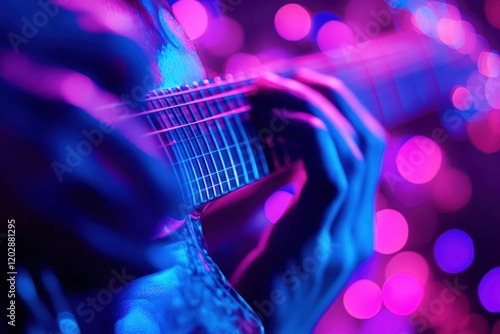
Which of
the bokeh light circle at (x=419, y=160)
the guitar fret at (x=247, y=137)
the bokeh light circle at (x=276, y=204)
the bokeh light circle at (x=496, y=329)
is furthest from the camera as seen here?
the bokeh light circle at (x=496, y=329)

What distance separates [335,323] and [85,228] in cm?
52

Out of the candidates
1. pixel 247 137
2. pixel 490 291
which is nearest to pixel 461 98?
pixel 490 291

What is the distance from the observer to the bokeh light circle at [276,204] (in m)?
0.85

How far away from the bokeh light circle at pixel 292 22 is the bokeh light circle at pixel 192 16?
133mm

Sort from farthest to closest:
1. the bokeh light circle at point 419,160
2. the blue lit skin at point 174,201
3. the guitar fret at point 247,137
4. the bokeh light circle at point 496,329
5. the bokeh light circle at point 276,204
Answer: the bokeh light circle at point 496,329 → the bokeh light circle at point 419,160 → the bokeh light circle at point 276,204 → the guitar fret at point 247,137 → the blue lit skin at point 174,201

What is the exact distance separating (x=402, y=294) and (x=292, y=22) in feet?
1.83

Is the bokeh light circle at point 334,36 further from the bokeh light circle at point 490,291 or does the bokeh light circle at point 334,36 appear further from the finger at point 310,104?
the bokeh light circle at point 490,291

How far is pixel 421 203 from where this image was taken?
1.00m

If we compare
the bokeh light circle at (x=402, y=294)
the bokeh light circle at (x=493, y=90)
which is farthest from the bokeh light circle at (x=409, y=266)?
the bokeh light circle at (x=493, y=90)

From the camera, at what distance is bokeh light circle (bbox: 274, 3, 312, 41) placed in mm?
912

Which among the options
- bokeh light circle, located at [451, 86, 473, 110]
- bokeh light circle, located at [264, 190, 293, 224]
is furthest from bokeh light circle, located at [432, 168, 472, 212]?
bokeh light circle, located at [264, 190, 293, 224]

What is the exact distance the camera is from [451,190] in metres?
1.04

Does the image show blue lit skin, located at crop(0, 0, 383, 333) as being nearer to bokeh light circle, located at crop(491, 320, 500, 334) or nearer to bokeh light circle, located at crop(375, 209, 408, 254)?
bokeh light circle, located at crop(375, 209, 408, 254)

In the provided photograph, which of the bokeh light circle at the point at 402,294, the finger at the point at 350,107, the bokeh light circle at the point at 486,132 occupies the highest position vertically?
the finger at the point at 350,107
